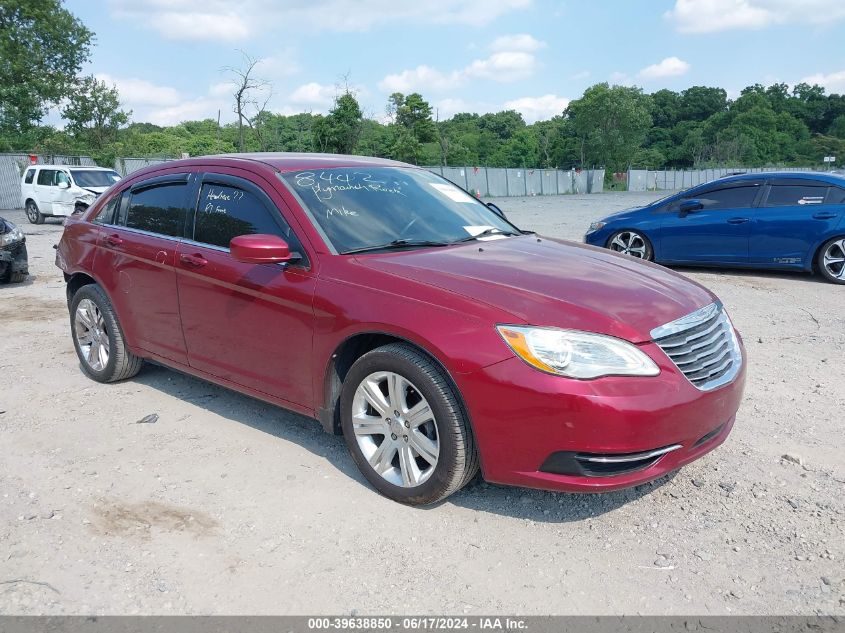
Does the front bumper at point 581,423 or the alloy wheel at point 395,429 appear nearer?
the front bumper at point 581,423

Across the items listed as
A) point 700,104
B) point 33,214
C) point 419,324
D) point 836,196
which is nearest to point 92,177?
point 33,214

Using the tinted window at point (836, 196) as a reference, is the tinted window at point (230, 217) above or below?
above

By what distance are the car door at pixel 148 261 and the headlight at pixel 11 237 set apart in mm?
6038

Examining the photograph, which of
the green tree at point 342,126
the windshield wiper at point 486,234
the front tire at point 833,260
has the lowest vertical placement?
the front tire at point 833,260

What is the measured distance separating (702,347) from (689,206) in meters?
7.37

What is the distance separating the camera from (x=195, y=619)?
258cm

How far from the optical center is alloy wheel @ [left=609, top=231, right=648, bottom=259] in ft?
34.1

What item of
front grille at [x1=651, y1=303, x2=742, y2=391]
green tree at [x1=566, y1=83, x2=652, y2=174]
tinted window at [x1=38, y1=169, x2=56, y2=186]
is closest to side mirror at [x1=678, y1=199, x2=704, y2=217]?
front grille at [x1=651, y1=303, x2=742, y2=391]

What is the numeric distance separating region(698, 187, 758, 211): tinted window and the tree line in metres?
23.3

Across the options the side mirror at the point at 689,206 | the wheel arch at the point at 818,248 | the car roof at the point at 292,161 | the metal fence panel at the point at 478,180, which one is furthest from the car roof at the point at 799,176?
the metal fence panel at the point at 478,180

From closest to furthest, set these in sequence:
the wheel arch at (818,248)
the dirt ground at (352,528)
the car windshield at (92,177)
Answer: the dirt ground at (352,528), the wheel arch at (818,248), the car windshield at (92,177)

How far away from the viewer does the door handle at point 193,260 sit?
13.8 ft

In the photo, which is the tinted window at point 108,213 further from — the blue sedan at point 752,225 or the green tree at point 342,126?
the green tree at point 342,126

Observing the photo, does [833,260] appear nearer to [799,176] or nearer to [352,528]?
[799,176]
